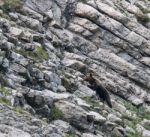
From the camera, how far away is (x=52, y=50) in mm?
33156

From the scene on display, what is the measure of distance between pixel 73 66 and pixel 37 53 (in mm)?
3550

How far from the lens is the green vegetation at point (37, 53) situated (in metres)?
29.4

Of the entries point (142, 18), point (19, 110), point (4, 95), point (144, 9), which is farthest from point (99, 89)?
point (144, 9)

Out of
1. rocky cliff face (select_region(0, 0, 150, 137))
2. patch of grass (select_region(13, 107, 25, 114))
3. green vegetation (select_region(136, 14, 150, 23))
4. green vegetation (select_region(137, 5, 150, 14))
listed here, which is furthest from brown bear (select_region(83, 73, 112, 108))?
green vegetation (select_region(137, 5, 150, 14))

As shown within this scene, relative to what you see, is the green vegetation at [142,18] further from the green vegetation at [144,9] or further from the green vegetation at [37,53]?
the green vegetation at [37,53]

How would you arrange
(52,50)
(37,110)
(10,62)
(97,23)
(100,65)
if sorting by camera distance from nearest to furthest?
(37,110) < (10,62) < (52,50) < (100,65) < (97,23)

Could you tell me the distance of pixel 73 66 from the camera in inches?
1319

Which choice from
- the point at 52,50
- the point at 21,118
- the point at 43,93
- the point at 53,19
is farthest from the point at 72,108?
the point at 53,19

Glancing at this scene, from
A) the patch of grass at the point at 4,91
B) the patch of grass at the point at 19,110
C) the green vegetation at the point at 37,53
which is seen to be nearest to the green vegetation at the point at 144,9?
the green vegetation at the point at 37,53

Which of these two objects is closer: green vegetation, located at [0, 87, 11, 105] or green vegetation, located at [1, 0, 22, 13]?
green vegetation, located at [0, 87, 11, 105]

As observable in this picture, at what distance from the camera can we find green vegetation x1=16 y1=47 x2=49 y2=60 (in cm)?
2936

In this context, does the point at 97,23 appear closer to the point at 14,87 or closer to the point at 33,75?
the point at 33,75

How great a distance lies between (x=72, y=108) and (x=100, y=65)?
39.5 feet

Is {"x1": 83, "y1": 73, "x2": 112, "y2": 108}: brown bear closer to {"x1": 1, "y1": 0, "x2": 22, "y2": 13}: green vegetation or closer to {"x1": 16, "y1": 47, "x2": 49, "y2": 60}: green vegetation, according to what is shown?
{"x1": 16, "y1": 47, "x2": 49, "y2": 60}: green vegetation
